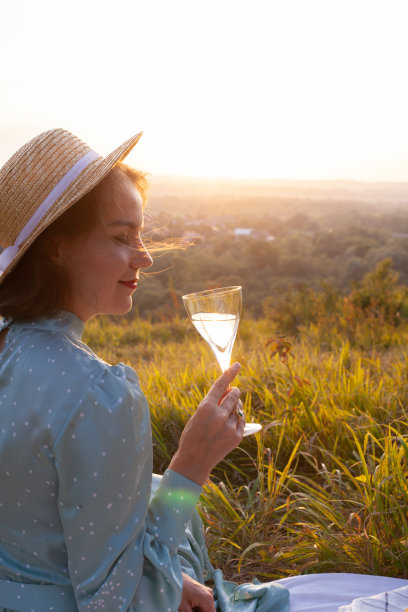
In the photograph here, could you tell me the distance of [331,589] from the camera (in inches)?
69.6

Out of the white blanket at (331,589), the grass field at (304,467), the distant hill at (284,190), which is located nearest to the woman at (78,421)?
the white blanket at (331,589)

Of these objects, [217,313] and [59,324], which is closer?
[59,324]

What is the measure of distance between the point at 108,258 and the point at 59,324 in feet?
0.61

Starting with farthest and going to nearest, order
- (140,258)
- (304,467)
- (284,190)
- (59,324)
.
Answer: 1. (284,190)
2. (304,467)
3. (140,258)
4. (59,324)

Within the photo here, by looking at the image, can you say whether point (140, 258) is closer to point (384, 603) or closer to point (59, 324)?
point (59, 324)

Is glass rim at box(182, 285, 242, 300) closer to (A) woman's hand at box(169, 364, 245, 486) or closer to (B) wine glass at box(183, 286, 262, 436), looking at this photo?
(B) wine glass at box(183, 286, 262, 436)

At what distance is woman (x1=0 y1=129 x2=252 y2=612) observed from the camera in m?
1.08

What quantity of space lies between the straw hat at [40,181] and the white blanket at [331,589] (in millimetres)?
1271

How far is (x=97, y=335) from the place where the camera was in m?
7.26

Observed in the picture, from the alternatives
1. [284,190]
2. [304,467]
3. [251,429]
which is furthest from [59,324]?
[284,190]

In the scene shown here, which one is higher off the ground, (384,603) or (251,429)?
(251,429)

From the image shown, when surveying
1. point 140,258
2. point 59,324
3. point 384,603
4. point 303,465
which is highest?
point 140,258

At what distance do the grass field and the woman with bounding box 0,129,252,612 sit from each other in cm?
79

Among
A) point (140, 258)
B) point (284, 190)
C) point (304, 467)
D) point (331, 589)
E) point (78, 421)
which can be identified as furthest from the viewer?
point (284, 190)
